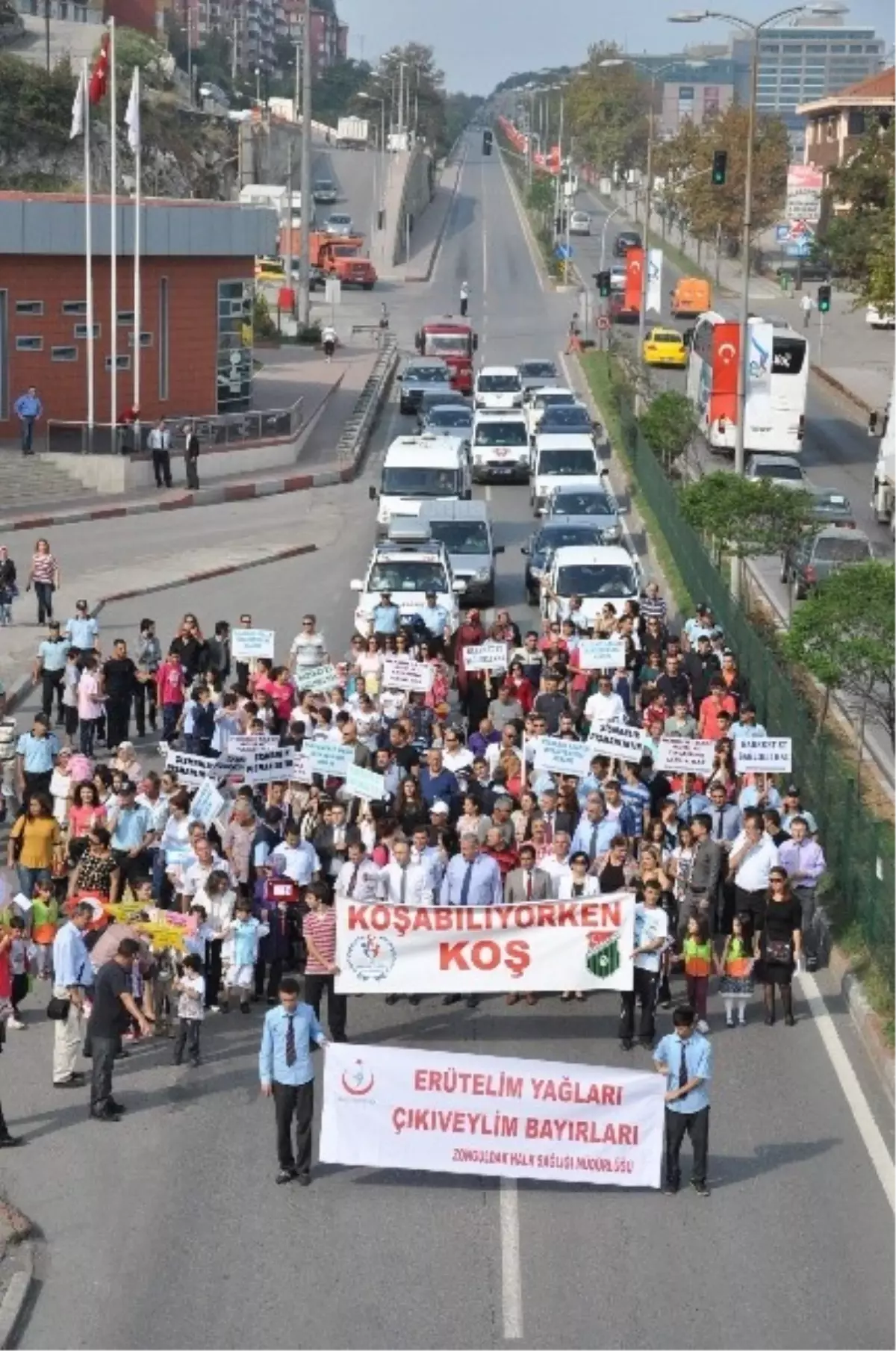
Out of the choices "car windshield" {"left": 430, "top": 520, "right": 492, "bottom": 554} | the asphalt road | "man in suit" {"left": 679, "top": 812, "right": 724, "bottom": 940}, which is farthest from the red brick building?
the asphalt road

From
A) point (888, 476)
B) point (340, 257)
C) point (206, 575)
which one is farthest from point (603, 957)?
point (340, 257)

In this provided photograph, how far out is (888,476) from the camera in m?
46.8

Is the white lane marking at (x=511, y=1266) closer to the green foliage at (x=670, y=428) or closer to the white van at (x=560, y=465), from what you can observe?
the white van at (x=560, y=465)

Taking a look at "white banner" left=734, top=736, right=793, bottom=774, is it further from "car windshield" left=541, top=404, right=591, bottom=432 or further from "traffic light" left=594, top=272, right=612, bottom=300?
"traffic light" left=594, top=272, right=612, bottom=300

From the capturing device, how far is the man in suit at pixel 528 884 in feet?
60.1

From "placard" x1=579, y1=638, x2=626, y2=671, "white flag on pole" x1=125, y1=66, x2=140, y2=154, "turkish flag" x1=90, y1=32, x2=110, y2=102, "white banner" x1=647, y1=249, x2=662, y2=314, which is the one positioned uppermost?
"turkish flag" x1=90, y1=32, x2=110, y2=102

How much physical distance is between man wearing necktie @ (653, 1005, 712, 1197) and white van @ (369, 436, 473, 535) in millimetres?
26668

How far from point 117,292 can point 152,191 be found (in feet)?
166

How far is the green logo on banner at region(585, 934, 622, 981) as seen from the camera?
17.2 metres

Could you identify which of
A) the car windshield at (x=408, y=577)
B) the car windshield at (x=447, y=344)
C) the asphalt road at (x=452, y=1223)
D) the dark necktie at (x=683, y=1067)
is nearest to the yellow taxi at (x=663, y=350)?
the car windshield at (x=447, y=344)

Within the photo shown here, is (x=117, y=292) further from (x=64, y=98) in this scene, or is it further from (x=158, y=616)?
(x=64, y=98)

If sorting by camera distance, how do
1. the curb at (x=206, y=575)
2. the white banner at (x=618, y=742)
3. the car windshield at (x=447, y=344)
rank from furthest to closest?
the car windshield at (x=447, y=344) < the curb at (x=206, y=575) < the white banner at (x=618, y=742)

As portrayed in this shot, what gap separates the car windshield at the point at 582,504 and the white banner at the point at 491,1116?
26318mm

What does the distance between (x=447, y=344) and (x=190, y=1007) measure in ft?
180
